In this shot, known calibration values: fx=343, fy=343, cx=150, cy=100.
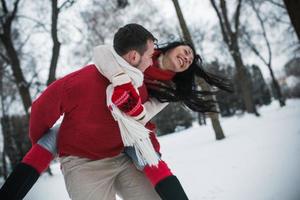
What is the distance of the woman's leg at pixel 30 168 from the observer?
1878 mm

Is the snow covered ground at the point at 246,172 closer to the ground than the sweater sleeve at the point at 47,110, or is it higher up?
closer to the ground

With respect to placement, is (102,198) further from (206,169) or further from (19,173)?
(206,169)

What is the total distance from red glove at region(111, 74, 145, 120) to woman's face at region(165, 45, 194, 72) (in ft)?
1.73

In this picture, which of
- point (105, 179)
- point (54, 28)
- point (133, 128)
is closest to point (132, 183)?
point (105, 179)

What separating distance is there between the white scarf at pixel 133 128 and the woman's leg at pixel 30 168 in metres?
0.43

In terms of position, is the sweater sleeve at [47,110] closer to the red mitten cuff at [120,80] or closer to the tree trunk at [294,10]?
the red mitten cuff at [120,80]

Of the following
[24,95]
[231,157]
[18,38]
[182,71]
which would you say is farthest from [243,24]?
[182,71]

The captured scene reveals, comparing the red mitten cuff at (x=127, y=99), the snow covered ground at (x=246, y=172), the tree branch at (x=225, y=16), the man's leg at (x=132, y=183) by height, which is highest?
the tree branch at (x=225, y=16)

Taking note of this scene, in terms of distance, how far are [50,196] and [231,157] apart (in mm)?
3420

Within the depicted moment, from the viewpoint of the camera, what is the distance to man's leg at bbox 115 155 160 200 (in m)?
2.27

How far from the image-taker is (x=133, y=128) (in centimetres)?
206

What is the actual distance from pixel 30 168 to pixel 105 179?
1.53 feet

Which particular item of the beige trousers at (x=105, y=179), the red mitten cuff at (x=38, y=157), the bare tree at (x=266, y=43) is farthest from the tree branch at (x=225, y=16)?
the red mitten cuff at (x=38, y=157)

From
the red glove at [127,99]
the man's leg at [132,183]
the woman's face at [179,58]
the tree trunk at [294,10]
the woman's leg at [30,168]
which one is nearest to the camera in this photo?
the woman's leg at [30,168]
